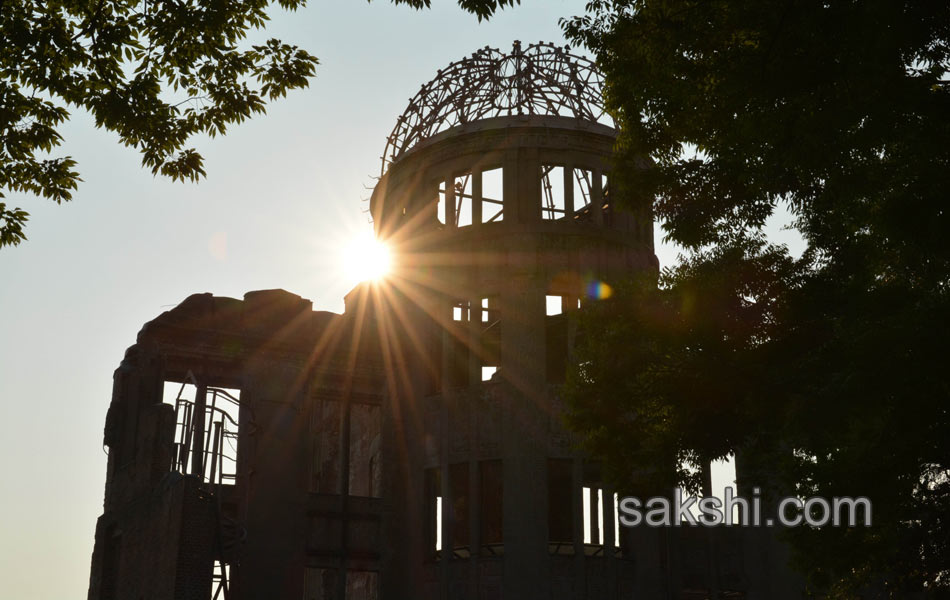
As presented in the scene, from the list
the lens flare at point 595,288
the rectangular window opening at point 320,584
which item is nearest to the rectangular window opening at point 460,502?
the rectangular window opening at point 320,584

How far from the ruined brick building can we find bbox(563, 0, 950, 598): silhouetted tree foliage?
6590 mm

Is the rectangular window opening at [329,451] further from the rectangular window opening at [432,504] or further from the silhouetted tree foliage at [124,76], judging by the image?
the silhouetted tree foliage at [124,76]

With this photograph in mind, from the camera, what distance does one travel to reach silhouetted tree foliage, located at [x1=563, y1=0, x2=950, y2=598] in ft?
38.3

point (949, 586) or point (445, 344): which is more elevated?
point (445, 344)

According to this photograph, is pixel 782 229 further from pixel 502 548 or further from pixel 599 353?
pixel 502 548

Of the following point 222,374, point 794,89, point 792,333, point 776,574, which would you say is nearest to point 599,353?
point 792,333

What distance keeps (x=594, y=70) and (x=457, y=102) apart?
3.44 metres

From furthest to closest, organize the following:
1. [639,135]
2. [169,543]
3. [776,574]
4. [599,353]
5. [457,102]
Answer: [457,102] < [776,574] < [169,543] < [599,353] < [639,135]

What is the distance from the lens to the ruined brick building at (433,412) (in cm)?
2275

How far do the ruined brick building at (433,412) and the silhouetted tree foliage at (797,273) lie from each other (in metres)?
6.59

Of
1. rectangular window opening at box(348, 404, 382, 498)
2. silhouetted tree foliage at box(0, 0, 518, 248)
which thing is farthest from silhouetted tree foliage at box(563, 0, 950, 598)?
rectangular window opening at box(348, 404, 382, 498)

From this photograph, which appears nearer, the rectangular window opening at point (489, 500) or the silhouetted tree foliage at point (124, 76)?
the silhouetted tree foliage at point (124, 76)

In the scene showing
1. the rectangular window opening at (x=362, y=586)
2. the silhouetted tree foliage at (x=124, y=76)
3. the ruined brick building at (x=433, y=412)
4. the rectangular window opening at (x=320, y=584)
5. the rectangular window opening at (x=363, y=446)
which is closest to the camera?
the silhouetted tree foliage at (x=124, y=76)

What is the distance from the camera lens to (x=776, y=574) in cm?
2389
